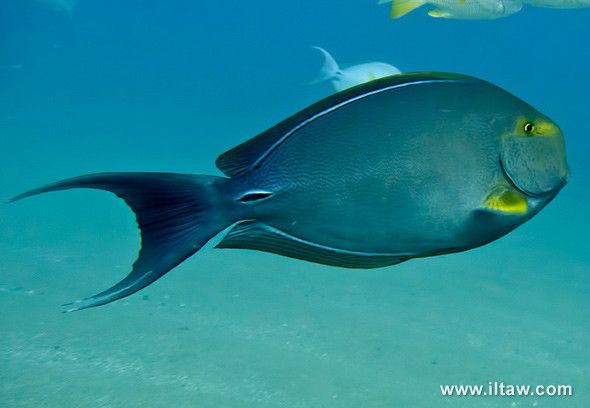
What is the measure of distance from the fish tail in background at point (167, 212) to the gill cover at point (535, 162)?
1.28 ft

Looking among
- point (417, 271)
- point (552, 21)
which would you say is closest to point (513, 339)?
point (417, 271)

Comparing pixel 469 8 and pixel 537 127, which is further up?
pixel 469 8

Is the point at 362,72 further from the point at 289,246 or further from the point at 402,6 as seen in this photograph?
the point at 289,246

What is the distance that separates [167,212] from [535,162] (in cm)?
50

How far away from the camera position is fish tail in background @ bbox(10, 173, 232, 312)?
2.41ft

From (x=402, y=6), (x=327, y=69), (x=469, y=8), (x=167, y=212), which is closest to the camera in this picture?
(x=167, y=212)

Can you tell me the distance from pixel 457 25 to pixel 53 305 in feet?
185

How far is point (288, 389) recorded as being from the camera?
3.06 meters

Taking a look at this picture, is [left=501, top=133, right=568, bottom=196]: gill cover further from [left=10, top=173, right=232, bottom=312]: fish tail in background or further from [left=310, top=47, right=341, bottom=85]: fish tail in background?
[left=310, top=47, right=341, bottom=85]: fish tail in background

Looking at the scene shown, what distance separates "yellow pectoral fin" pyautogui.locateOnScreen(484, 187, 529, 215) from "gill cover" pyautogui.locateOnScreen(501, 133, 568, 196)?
1cm

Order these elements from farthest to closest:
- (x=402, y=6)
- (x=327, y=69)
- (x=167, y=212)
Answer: (x=327, y=69) < (x=402, y=6) < (x=167, y=212)

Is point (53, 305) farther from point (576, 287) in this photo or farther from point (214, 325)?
point (576, 287)

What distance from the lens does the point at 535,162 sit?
80cm

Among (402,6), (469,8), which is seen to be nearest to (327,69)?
(469,8)
